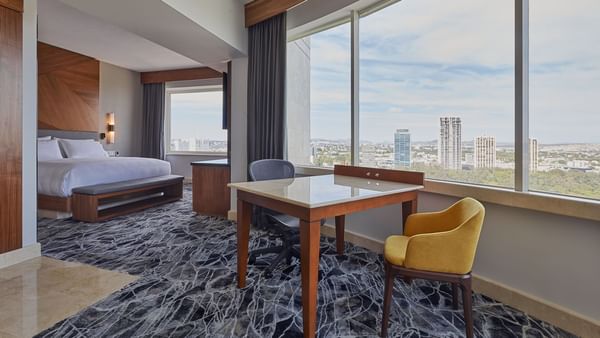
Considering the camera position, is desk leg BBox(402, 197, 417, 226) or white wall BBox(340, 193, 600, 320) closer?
white wall BBox(340, 193, 600, 320)

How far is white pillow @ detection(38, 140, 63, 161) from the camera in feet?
15.5

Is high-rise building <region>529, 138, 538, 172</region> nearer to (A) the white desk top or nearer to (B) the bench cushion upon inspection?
(A) the white desk top

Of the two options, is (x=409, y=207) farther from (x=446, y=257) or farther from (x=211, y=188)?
(x=211, y=188)

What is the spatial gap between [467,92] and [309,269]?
6.09ft

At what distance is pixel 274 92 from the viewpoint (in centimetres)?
362

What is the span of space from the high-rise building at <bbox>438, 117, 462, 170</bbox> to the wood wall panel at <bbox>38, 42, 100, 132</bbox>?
6.50 m

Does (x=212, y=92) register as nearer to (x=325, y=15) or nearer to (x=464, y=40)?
(x=325, y=15)

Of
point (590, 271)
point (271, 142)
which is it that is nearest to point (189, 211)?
point (271, 142)

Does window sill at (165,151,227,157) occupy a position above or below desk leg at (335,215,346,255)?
above

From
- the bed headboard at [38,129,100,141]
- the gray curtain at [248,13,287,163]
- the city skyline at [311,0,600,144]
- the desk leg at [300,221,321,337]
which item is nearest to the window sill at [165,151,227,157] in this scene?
the bed headboard at [38,129,100,141]

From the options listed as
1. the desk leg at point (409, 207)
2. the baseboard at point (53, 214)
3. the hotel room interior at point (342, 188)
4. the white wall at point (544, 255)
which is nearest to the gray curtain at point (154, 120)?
the hotel room interior at point (342, 188)

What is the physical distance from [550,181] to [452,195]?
588mm

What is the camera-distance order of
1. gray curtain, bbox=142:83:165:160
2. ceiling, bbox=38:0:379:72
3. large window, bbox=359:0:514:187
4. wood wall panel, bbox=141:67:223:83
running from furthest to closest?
gray curtain, bbox=142:83:165:160 < wood wall panel, bbox=141:67:223:83 < ceiling, bbox=38:0:379:72 < large window, bbox=359:0:514:187

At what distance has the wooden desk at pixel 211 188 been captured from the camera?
4277 mm
